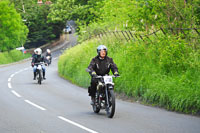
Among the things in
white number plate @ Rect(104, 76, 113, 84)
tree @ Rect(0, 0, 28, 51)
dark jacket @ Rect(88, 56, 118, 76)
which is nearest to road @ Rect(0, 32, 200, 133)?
white number plate @ Rect(104, 76, 113, 84)

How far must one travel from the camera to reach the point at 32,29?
275 feet


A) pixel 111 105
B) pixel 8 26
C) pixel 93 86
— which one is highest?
pixel 8 26

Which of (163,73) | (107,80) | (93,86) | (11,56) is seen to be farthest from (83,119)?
(11,56)

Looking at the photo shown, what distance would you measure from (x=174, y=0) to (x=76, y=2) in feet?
110

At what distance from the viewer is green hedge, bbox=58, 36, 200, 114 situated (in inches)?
460

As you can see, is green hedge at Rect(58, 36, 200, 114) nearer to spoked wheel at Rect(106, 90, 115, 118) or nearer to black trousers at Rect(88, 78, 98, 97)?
spoked wheel at Rect(106, 90, 115, 118)

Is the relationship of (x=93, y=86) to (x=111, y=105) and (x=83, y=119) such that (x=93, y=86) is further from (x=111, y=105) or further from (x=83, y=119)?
(x=83, y=119)

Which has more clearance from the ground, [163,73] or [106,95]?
[163,73]

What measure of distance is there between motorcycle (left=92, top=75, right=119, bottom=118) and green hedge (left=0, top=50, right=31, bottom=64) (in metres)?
46.7

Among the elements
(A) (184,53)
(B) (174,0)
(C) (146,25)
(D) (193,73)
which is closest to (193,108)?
(D) (193,73)

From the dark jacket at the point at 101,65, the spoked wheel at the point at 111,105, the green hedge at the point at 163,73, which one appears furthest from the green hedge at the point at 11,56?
the spoked wheel at the point at 111,105

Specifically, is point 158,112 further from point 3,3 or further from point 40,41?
point 40,41

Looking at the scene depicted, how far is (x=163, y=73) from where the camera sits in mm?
14242

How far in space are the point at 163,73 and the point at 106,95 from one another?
3742 millimetres
